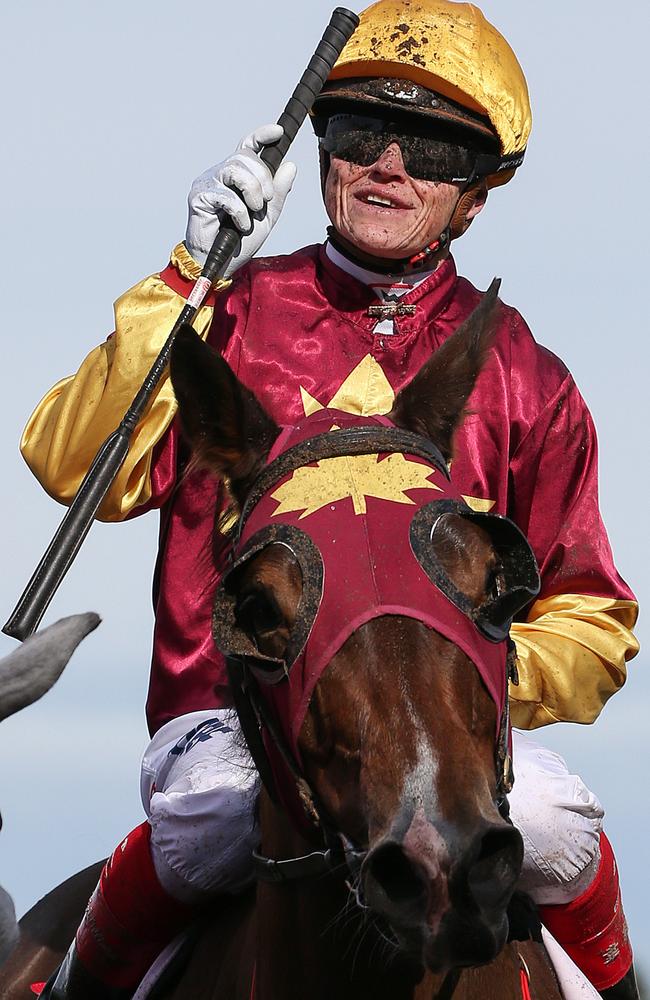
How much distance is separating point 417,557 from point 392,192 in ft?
6.82

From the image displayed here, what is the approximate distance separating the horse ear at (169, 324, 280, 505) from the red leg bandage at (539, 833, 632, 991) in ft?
5.07

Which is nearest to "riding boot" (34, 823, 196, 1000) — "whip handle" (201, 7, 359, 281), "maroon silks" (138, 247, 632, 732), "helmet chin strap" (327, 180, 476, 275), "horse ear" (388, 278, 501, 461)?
"maroon silks" (138, 247, 632, 732)

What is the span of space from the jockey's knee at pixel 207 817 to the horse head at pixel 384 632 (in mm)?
561

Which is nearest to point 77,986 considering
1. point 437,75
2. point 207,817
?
point 207,817

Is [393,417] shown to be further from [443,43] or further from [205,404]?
[443,43]

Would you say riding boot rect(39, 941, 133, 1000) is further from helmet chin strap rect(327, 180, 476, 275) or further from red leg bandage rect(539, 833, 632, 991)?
helmet chin strap rect(327, 180, 476, 275)

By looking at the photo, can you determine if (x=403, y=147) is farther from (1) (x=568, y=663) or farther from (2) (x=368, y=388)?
(1) (x=568, y=663)

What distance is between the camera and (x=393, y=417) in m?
4.09

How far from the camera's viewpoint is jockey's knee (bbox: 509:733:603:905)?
4227 millimetres

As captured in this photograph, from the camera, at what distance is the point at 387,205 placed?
17.3 ft

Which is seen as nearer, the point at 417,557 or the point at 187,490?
the point at 417,557

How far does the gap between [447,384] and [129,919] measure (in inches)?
73.5

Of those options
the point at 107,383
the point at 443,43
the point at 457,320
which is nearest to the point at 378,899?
the point at 107,383

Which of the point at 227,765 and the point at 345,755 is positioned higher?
the point at 345,755
